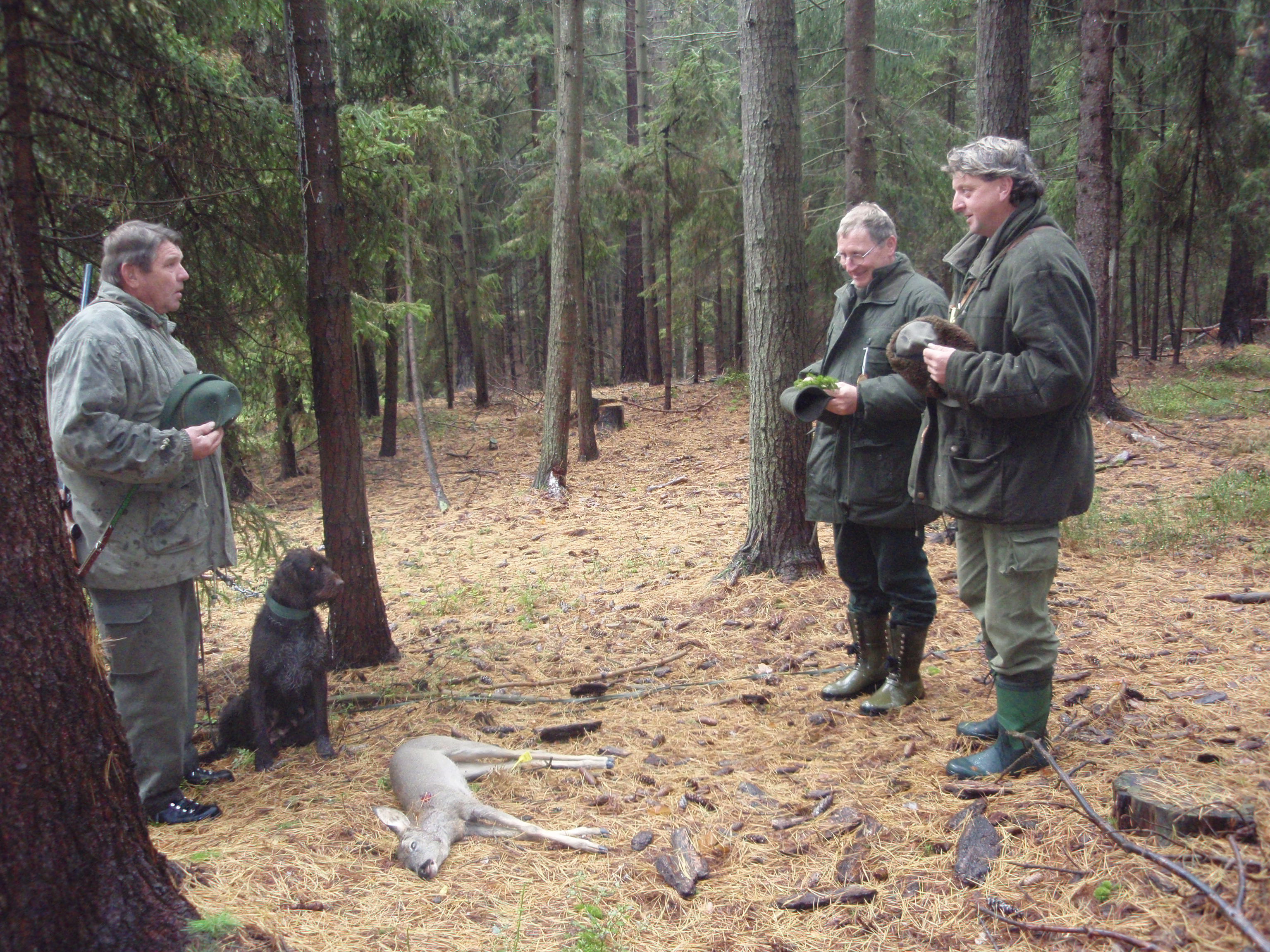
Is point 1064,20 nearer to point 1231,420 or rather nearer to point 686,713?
point 1231,420

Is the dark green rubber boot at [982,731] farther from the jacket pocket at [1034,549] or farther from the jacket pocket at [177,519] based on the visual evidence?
the jacket pocket at [177,519]

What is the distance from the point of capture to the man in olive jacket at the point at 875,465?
13.3 ft

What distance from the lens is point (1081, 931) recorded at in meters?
2.39

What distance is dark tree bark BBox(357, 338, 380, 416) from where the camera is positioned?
19.0 metres

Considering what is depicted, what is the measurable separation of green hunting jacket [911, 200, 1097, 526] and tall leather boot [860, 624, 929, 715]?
1043mm

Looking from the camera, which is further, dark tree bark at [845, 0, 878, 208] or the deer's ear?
dark tree bark at [845, 0, 878, 208]

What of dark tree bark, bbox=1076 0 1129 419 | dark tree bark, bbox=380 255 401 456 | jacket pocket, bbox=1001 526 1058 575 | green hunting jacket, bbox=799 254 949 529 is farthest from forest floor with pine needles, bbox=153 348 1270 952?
dark tree bark, bbox=380 255 401 456

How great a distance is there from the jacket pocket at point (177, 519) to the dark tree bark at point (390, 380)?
1165cm

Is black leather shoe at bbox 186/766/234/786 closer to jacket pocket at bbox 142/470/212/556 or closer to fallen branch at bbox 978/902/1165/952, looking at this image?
jacket pocket at bbox 142/470/212/556

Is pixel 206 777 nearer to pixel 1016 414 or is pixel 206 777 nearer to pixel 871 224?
pixel 1016 414

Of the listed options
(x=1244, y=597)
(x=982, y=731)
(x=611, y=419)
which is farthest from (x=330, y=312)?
(x=611, y=419)

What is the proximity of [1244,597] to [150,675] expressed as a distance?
6.21 meters

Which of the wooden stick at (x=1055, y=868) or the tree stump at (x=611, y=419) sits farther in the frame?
the tree stump at (x=611, y=419)

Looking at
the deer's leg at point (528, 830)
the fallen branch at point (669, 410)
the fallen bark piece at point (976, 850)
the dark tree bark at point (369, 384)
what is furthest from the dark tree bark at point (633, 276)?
the fallen bark piece at point (976, 850)
